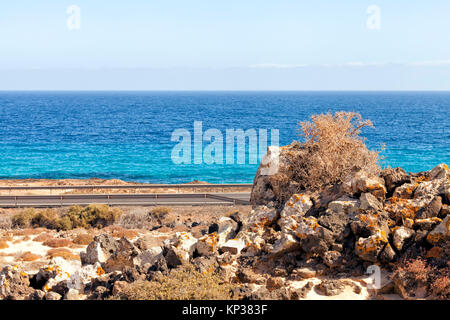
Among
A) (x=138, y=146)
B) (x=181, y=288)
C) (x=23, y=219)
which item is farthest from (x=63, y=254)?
(x=138, y=146)

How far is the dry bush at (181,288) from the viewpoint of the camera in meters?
9.27

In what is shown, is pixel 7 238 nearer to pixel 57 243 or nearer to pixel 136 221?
pixel 57 243

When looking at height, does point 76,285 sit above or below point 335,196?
below

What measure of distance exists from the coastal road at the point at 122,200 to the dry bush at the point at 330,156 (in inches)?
759

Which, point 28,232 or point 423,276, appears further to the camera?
point 28,232

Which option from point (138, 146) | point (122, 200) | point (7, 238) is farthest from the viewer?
point (138, 146)

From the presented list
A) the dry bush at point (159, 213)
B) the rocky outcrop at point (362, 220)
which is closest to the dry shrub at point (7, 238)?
the dry bush at point (159, 213)

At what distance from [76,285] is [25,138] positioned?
87948 mm

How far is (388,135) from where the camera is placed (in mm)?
89500

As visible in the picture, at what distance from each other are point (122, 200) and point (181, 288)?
82.2ft

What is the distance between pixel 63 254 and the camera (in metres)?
18.9

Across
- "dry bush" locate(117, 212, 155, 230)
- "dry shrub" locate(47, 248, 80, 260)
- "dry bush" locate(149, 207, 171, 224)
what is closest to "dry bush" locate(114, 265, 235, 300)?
"dry shrub" locate(47, 248, 80, 260)

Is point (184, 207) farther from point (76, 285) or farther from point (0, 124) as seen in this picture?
point (0, 124)

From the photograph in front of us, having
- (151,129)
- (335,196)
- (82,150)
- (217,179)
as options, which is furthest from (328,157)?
(151,129)
